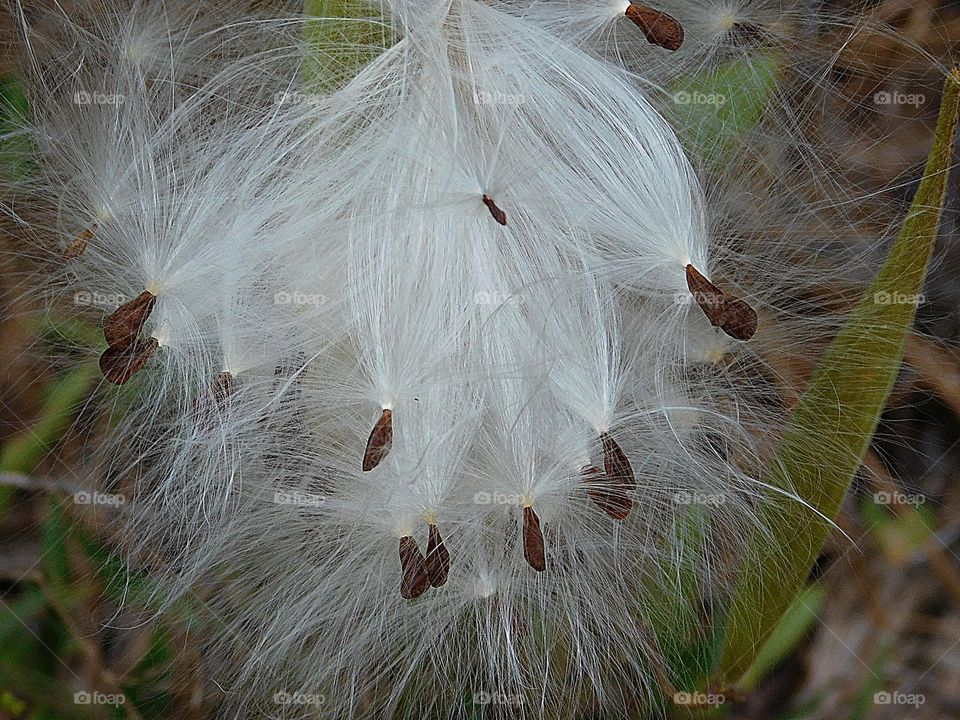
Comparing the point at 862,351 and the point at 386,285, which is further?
the point at 862,351

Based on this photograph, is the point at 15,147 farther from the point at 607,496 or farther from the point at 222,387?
the point at 607,496

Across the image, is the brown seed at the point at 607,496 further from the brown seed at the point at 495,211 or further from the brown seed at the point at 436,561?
the brown seed at the point at 495,211

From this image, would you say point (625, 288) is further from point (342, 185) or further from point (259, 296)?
point (259, 296)

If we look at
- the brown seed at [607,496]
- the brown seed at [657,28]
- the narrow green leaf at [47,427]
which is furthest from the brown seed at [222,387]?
the brown seed at [657,28]

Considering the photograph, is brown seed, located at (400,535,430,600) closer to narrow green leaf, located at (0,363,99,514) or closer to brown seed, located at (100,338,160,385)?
brown seed, located at (100,338,160,385)

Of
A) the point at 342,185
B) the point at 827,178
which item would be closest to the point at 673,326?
the point at 827,178
